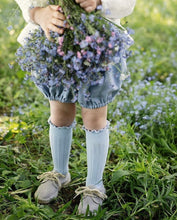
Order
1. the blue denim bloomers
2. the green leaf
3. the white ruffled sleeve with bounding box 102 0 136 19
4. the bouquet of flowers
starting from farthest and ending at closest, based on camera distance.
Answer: the green leaf
the blue denim bloomers
the white ruffled sleeve with bounding box 102 0 136 19
the bouquet of flowers

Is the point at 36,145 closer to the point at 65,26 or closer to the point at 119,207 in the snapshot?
the point at 119,207

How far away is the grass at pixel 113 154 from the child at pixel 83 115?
0.25 ft

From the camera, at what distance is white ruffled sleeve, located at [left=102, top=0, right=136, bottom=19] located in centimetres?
149

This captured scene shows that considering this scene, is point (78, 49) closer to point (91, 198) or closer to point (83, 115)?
point (83, 115)

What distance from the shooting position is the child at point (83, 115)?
1.51 meters

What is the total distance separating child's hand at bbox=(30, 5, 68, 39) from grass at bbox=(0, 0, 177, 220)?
19 centimetres

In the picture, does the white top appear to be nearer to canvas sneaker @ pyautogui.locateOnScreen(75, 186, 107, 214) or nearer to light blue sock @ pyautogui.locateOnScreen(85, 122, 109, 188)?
light blue sock @ pyautogui.locateOnScreen(85, 122, 109, 188)

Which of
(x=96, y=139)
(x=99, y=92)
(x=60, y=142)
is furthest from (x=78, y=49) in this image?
(x=60, y=142)

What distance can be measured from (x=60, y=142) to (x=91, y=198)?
360 millimetres

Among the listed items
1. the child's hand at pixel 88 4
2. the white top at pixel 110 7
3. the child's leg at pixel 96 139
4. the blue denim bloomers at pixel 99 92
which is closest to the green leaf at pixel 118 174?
the child's leg at pixel 96 139

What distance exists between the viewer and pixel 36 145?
2543 mm

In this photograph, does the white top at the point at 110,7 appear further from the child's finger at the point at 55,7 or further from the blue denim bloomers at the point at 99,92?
the blue denim bloomers at the point at 99,92

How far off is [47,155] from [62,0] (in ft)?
4.30

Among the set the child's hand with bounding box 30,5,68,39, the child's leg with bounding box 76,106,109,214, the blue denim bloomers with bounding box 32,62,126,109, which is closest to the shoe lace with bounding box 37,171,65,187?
the child's leg with bounding box 76,106,109,214
